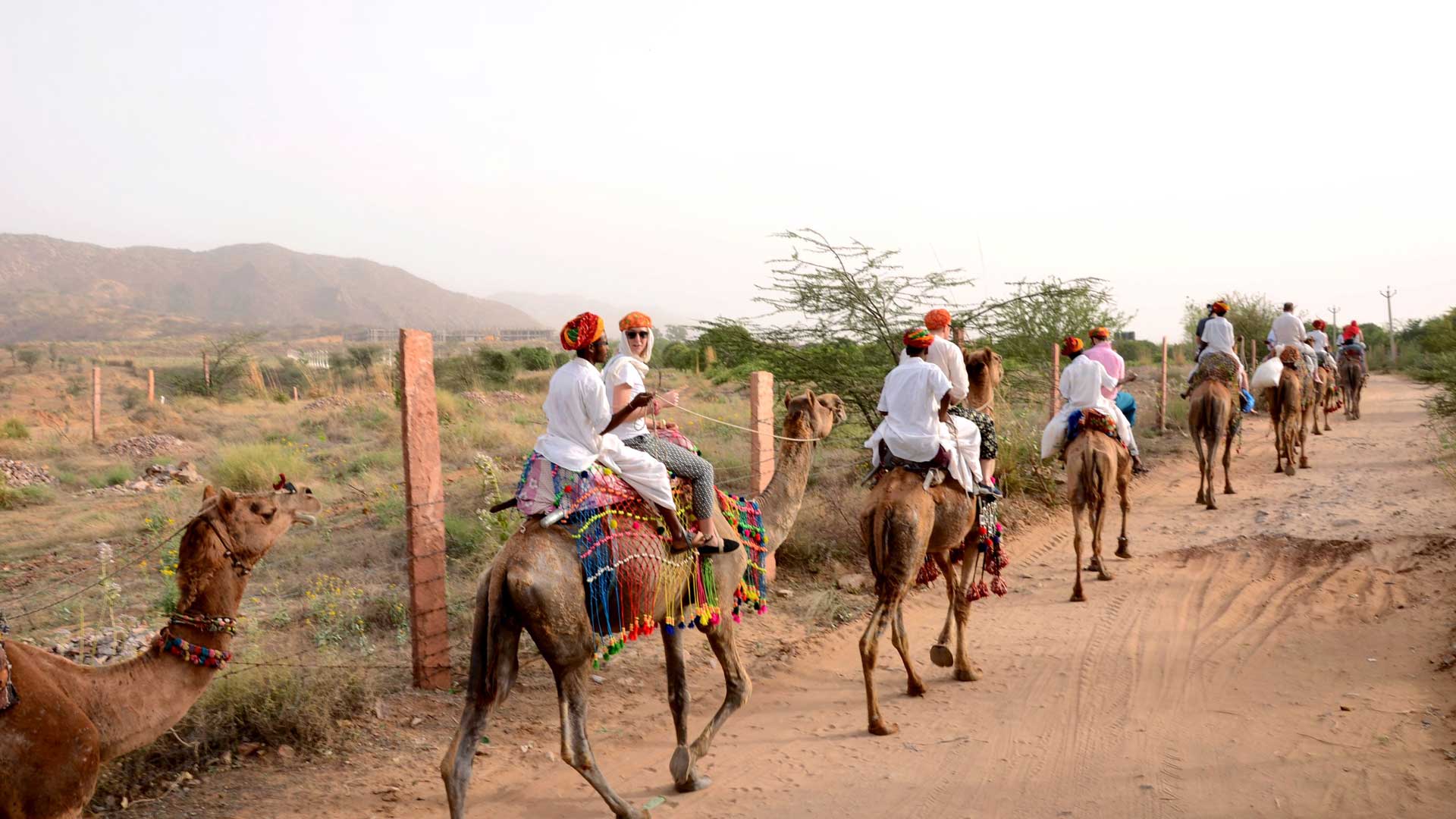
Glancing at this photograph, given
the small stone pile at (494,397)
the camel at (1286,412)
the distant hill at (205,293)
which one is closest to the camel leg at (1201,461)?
the camel at (1286,412)

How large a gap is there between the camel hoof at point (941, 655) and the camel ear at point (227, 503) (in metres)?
4.79

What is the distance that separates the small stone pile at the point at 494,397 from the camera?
26.4 m

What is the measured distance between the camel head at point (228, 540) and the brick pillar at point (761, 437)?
5.54 meters

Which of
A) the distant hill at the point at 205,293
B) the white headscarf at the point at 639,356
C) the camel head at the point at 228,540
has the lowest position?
the camel head at the point at 228,540

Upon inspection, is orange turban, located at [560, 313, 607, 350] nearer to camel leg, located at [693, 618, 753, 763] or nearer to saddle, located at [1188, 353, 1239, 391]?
camel leg, located at [693, 618, 753, 763]

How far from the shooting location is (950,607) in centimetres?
741

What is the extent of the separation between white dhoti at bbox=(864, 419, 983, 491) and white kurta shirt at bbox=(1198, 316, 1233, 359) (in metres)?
8.15

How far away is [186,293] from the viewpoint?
14538 cm

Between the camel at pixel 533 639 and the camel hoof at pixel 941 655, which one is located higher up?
the camel at pixel 533 639

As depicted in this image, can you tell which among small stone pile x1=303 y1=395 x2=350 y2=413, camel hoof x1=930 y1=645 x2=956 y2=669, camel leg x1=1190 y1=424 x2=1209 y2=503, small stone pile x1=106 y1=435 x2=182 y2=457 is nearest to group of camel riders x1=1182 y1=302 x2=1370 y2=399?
camel leg x1=1190 y1=424 x2=1209 y2=503

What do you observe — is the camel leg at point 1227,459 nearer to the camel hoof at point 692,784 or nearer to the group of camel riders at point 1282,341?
the group of camel riders at point 1282,341

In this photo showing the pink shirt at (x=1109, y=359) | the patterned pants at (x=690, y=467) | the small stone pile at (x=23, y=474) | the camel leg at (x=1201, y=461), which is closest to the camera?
the patterned pants at (x=690, y=467)

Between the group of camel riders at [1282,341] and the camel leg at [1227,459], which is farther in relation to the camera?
the camel leg at [1227,459]

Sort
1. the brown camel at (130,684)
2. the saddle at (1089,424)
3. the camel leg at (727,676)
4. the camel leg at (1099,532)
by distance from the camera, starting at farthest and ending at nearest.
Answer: the saddle at (1089,424) < the camel leg at (1099,532) < the camel leg at (727,676) < the brown camel at (130,684)
